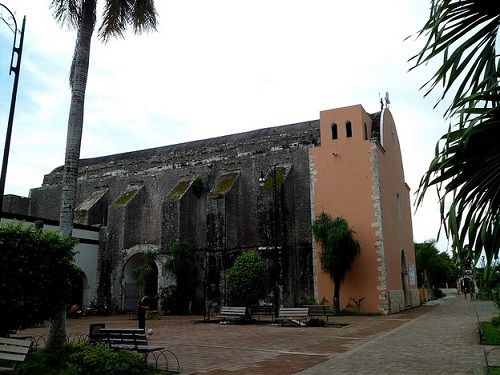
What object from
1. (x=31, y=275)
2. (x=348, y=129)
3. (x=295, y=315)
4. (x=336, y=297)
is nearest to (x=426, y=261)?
(x=348, y=129)

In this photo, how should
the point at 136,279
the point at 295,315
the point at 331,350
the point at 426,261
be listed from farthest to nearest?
the point at 426,261 < the point at 136,279 < the point at 295,315 < the point at 331,350

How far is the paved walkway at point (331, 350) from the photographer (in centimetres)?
805

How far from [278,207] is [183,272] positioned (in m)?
6.27

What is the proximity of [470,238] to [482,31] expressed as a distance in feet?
6.39

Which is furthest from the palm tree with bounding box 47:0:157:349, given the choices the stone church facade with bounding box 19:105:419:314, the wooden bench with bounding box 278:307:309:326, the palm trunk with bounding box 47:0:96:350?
the stone church facade with bounding box 19:105:419:314

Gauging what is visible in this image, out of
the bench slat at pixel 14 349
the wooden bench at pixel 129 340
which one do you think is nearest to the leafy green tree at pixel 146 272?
the wooden bench at pixel 129 340

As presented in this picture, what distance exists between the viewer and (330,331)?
14836mm

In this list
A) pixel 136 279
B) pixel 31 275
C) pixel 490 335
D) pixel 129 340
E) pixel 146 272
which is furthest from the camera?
pixel 136 279

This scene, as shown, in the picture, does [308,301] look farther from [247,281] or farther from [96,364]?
[96,364]

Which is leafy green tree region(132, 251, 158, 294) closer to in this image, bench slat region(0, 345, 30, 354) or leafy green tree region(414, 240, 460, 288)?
bench slat region(0, 345, 30, 354)

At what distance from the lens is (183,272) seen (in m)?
24.6

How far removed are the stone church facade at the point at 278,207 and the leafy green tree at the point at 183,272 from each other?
82 cm

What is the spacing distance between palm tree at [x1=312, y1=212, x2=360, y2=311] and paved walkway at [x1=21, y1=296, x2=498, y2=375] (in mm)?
6333

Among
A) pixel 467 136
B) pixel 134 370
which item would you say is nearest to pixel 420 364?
pixel 134 370
